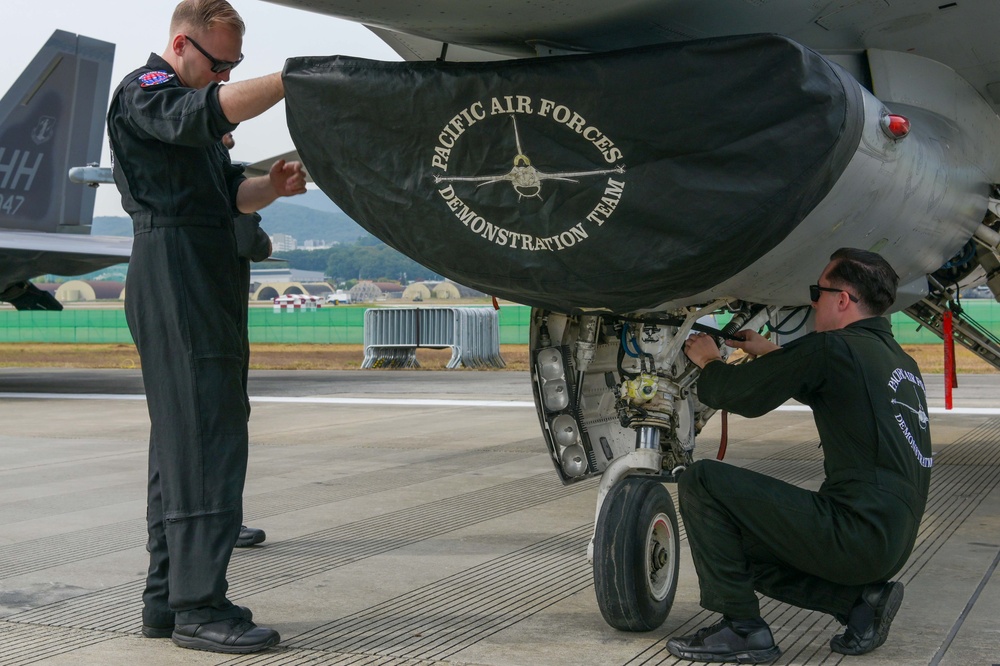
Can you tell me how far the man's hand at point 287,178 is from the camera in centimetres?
360

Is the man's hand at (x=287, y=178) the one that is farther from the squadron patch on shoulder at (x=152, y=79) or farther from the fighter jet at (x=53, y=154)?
the fighter jet at (x=53, y=154)

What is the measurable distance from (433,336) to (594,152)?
19.5 m

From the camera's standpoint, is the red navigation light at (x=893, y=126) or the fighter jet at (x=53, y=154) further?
the fighter jet at (x=53, y=154)

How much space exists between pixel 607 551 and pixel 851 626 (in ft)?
2.68

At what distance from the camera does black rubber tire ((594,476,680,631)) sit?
345 centimetres

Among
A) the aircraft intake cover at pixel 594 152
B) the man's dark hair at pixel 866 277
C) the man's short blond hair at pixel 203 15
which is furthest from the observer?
the man's short blond hair at pixel 203 15

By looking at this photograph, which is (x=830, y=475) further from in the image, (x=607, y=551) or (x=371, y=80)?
(x=371, y=80)

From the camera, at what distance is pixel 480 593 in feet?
13.7

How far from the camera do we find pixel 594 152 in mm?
3088

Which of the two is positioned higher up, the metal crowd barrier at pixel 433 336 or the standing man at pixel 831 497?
the standing man at pixel 831 497

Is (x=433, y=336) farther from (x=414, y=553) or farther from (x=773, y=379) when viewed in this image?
(x=773, y=379)

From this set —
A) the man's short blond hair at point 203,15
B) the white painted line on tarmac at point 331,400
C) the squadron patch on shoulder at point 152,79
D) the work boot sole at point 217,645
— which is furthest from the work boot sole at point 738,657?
the white painted line on tarmac at point 331,400

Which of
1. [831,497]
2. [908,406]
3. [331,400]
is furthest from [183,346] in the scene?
[331,400]

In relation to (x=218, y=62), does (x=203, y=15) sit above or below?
above
